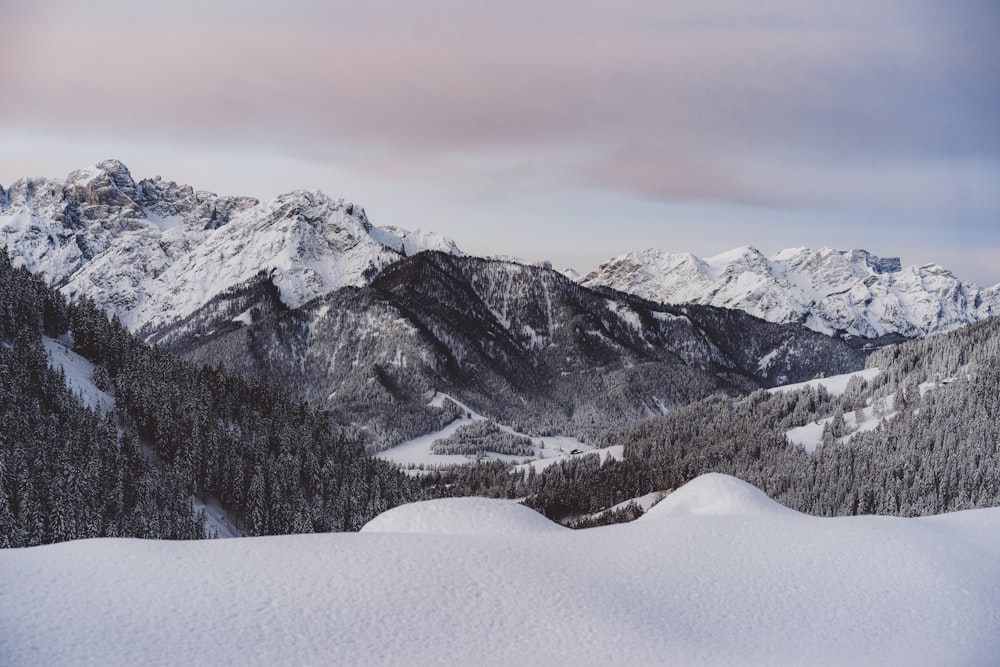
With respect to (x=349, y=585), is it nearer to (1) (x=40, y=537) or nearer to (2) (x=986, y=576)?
(2) (x=986, y=576)

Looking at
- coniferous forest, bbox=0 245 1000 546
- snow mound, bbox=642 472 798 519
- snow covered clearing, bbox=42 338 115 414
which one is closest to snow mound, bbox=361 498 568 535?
snow mound, bbox=642 472 798 519

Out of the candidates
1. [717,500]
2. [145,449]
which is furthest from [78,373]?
[717,500]

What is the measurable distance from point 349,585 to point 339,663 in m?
4.39

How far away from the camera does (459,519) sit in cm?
3441

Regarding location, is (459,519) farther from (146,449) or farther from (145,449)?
(146,449)

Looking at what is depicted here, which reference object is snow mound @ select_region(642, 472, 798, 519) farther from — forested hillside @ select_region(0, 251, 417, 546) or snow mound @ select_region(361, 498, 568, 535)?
forested hillside @ select_region(0, 251, 417, 546)

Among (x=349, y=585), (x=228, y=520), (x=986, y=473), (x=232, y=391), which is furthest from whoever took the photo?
(x=986, y=473)

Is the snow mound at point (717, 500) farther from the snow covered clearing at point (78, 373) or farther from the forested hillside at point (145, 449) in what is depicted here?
the snow covered clearing at point (78, 373)

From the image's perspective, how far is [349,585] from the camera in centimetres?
2247

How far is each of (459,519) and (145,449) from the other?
92.8m

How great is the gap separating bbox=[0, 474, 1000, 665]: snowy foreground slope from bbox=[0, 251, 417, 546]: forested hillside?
219 ft

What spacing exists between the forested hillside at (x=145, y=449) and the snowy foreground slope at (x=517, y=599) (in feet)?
219

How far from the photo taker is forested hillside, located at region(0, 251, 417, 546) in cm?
8225

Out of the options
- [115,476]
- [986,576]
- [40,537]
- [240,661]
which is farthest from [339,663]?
[115,476]
